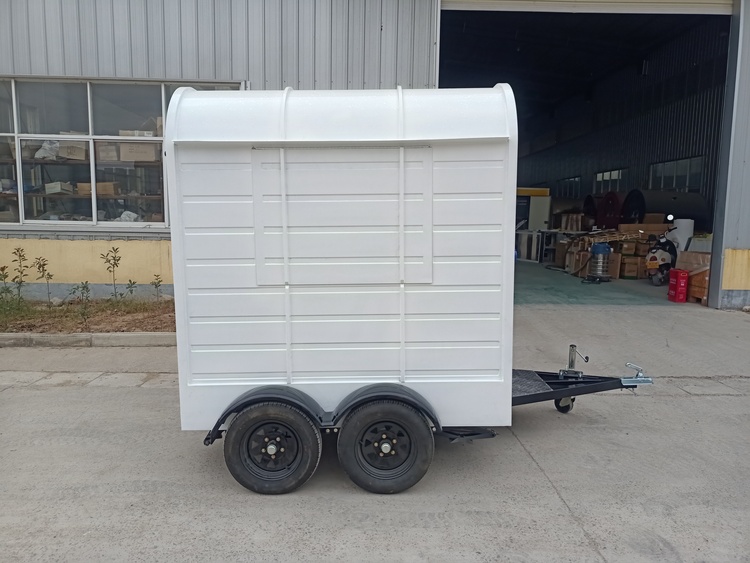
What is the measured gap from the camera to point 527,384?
4570 mm

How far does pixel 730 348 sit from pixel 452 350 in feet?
19.4

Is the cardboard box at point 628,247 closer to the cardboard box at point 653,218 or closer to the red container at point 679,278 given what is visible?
the cardboard box at point 653,218

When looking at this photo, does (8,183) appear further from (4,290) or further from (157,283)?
(157,283)

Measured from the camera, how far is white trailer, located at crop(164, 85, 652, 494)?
3.51m

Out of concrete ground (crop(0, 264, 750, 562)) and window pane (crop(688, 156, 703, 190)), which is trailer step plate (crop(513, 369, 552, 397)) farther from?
window pane (crop(688, 156, 703, 190))

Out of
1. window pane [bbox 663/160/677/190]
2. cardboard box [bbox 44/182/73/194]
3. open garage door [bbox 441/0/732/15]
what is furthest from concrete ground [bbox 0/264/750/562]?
window pane [bbox 663/160/677/190]

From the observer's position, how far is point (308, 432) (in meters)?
3.55

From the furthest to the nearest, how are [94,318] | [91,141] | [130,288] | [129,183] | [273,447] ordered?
1. [129,183]
2. [91,141]
3. [130,288]
4. [94,318]
5. [273,447]

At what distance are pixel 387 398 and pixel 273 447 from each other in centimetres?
85

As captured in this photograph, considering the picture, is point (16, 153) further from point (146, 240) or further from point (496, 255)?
point (496, 255)

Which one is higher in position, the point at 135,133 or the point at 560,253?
the point at 135,133

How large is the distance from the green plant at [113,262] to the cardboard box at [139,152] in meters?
1.66

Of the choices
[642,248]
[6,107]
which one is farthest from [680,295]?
[6,107]

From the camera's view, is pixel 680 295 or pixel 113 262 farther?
pixel 680 295
